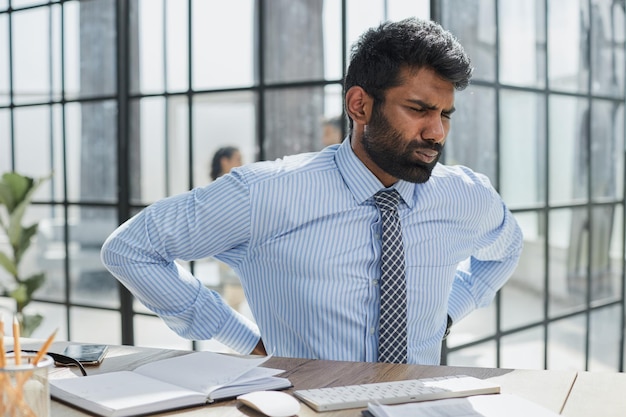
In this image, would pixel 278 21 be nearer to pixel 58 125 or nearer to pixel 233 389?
pixel 58 125

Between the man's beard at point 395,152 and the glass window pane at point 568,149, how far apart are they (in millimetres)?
1927

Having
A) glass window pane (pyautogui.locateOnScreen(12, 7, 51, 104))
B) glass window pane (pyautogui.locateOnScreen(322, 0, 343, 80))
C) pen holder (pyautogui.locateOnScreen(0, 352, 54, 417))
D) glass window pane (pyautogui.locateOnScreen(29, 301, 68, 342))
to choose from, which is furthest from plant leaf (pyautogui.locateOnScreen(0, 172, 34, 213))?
pen holder (pyautogui.locateOnScreen(0, 352, 54, 417))

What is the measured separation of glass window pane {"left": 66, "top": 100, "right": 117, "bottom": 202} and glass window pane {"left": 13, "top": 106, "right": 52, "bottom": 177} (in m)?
0.17

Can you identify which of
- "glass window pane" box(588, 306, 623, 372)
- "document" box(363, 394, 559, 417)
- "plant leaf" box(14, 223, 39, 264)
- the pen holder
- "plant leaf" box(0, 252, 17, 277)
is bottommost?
"glass window pane" box(588, 306, 623, 372)

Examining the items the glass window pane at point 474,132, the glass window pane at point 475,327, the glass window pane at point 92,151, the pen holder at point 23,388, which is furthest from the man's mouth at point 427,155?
the glass window pane at point 92,151

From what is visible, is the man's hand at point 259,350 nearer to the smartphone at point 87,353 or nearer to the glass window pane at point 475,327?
the smartphone at point 87,353

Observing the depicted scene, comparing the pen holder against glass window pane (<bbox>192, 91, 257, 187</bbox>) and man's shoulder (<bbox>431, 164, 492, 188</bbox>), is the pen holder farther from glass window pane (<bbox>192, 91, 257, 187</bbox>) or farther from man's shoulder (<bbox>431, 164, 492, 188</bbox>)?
glass window pane (<bbox>192, 91, 257, 187</bbox>)

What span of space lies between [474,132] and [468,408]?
2092 millimetres

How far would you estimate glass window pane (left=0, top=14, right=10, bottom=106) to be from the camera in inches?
164

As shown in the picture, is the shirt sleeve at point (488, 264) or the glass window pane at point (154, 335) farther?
the glass window pane at point (154, 335)

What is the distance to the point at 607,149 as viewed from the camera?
12.9 feet

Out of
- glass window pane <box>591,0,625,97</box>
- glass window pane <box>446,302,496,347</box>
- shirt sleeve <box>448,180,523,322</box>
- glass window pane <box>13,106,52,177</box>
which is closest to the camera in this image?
shirt sleeve <box>448,180,523,322</box>

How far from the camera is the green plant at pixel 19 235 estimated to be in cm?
382

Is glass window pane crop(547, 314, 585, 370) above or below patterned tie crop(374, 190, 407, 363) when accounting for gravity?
below
